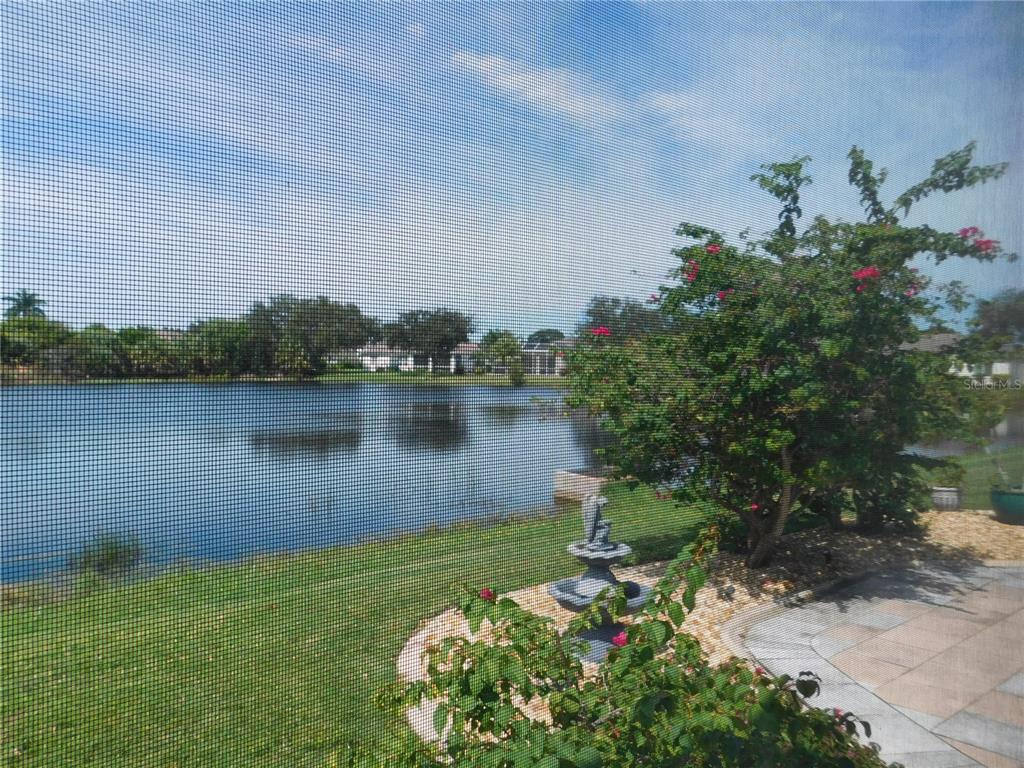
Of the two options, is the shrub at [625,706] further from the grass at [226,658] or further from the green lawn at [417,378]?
the green lawn at [417,378]

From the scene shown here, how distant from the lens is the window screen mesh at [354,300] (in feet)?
3.05

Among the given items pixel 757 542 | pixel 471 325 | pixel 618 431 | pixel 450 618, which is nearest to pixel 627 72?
pixel 471 325

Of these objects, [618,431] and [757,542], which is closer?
[618,431]

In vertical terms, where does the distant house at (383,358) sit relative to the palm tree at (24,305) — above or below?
below

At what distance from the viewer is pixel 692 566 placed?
3.61 feet

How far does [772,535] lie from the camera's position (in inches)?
94.7

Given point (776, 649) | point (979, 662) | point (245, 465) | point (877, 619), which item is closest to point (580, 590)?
point (776, 649)

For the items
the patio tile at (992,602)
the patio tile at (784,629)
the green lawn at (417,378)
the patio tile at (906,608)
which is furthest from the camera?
the patio tile at (784,629)

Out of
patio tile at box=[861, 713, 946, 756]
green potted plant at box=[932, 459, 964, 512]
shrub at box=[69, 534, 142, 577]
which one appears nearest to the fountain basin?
patio tile at box=[861, 713, 946, 756]

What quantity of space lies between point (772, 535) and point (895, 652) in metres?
0.86

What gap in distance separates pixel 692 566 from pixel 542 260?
2.07 feet

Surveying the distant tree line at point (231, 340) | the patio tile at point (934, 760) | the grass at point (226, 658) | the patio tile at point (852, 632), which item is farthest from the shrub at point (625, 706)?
the patio tile at point (852, 632)

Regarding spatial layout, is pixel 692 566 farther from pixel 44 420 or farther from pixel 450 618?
pixel 44 420

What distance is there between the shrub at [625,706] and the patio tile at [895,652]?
48 cm
